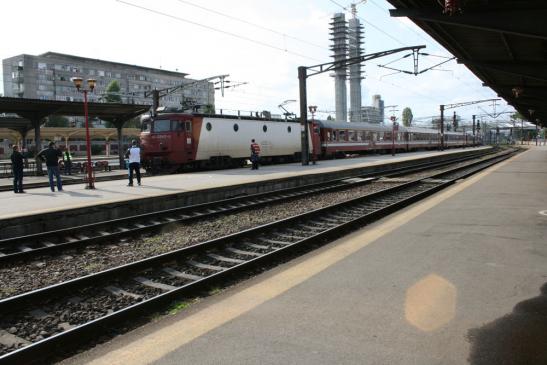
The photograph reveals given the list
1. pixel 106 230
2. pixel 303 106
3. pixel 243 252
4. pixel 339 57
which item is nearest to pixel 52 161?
pixel 106 230

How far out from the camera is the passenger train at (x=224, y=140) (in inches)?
904

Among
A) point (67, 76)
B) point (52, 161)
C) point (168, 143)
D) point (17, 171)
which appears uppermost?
point (67, 76)

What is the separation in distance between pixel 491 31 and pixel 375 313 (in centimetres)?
745

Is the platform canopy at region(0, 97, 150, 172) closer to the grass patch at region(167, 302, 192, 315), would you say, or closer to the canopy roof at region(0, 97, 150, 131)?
the canopy roof at region(0, 97, 150, 131)

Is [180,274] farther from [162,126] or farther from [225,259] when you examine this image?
[162,126]

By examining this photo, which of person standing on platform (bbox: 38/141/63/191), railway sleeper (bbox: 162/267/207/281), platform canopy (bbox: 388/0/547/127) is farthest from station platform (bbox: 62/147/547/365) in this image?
person standing on platform (bbox: 38/141/63/191)

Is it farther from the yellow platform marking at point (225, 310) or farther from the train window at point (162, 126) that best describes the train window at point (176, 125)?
the yellow platform marking at point (225, 310)

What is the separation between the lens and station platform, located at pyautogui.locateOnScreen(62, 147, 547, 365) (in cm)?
374

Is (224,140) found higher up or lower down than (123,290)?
higher up

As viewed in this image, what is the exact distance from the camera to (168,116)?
22.9m

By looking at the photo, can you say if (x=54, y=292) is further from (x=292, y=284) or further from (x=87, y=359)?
(x=292, y=284)

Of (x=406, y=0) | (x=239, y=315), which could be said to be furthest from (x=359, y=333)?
(x=406, y=0)

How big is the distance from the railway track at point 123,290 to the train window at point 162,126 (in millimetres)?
14913

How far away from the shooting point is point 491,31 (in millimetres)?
9609
